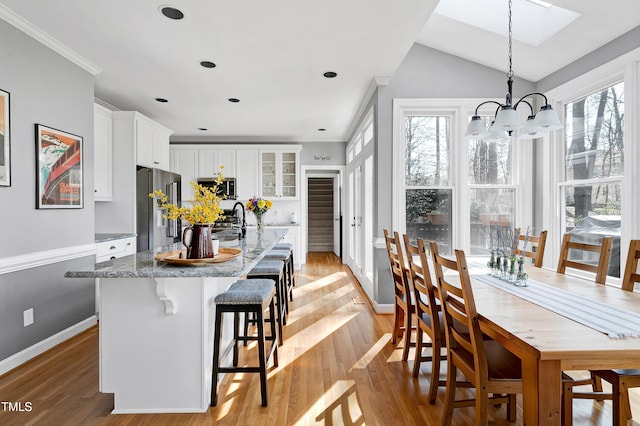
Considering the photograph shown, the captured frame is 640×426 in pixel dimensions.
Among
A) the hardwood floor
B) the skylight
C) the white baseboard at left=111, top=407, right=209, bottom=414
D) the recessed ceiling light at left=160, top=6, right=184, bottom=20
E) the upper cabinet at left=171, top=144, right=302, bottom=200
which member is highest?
the skylight

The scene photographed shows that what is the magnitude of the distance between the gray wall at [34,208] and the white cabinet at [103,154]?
2.18 feet

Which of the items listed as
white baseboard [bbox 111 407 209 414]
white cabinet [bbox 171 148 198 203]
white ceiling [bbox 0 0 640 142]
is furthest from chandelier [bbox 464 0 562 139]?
white cabinet [bbox 171 148 198 203]

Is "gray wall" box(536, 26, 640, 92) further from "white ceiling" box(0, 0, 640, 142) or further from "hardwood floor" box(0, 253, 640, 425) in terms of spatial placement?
"hardwood floor" box(0, 253, 640, 425)

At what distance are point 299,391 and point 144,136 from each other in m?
Answer: 3.84

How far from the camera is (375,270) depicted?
375cm

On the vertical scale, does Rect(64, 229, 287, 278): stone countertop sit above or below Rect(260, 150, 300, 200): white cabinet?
below

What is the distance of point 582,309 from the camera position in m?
1.54

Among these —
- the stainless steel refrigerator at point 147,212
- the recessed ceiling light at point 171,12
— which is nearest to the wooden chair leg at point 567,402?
the recessed ceiling light at point 171,12

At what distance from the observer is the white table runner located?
1286 mm

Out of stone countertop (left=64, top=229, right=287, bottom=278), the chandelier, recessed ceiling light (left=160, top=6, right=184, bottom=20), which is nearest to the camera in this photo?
stone countertop (left=64, top=229, right=287, bottom=278)

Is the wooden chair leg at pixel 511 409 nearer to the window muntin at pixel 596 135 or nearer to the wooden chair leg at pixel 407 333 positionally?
the wooden chair leg at pixel 407 333

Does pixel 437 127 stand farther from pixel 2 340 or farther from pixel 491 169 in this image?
pixel 2 340

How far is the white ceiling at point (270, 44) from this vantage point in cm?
234

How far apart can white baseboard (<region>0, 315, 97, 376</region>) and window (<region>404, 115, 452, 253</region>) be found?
3.49 meters
